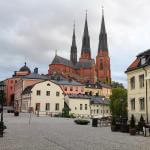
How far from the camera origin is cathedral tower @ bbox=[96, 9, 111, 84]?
16462cm

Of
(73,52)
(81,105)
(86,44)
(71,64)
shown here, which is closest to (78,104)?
(81,105)

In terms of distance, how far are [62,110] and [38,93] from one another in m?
7.08

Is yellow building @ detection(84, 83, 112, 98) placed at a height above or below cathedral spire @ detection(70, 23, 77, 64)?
below

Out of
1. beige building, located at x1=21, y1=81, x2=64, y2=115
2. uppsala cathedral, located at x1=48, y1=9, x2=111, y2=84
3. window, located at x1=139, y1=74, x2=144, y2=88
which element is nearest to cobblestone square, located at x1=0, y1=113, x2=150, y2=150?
window, located at x1=139, y1=74, x2=144, y2=88

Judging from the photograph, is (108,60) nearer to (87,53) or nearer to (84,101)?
(87,53)

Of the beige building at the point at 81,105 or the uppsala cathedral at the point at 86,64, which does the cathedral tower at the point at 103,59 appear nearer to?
the uppsala cathedral at the point at 86,64

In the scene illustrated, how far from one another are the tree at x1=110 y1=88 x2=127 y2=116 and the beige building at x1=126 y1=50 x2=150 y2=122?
2848 cm

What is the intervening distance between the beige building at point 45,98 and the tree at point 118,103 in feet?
43.4

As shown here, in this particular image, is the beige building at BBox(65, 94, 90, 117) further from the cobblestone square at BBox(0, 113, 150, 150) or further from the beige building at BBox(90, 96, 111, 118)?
the cobblestone square at BBox(0, 113, 150, 150)

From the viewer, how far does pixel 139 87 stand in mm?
41469

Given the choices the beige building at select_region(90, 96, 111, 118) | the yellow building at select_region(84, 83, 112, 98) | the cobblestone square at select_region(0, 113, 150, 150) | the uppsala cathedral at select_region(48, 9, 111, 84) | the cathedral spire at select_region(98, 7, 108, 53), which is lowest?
the cobblestone square at select_region(0, 113, 150, 150)

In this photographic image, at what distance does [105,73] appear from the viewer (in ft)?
539

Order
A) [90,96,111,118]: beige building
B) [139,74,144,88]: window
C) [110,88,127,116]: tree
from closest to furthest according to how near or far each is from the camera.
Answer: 1. [139,74,144,88]: window
2. [110,88,127,116]: tree
3. [90,96,111,118]: beige building

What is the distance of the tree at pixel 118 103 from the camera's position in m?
75.6
